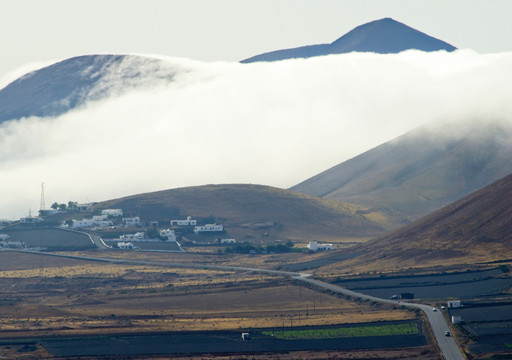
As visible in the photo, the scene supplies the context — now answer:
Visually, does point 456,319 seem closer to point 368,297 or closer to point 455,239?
Result: point 368,297

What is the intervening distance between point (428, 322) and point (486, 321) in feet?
19.6

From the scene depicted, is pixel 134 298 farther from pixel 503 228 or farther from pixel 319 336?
pixel 503 228

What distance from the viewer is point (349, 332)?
99.2 metres

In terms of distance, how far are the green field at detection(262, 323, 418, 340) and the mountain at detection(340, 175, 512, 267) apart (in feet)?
180

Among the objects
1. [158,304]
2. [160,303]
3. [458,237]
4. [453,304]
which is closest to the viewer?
[453,304]

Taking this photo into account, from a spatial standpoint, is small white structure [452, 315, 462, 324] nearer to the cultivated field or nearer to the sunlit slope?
the cultivated field

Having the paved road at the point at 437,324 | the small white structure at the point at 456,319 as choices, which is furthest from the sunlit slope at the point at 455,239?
the small white structure at the point at 456,319

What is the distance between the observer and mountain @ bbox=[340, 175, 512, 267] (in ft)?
521

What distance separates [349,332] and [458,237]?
75254 millimetres

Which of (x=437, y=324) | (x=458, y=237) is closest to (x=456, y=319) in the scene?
(x=437, y=324)

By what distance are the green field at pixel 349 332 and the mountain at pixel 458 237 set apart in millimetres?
54998

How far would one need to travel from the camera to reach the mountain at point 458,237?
159 meters

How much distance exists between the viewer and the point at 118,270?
572 feet

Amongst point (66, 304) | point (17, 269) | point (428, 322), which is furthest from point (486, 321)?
point (17, 269)
